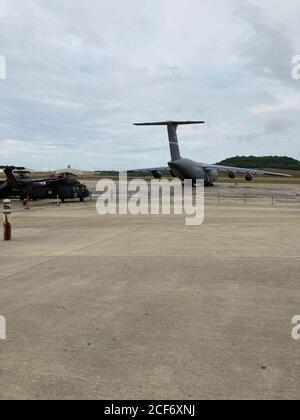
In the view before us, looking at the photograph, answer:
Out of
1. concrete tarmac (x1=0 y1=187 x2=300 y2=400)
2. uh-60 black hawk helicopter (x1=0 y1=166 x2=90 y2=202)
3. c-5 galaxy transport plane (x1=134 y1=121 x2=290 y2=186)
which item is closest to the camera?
concrete tarmac (x1=0 y1=187 x2=300 y2=400)

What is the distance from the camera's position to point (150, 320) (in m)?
6.64

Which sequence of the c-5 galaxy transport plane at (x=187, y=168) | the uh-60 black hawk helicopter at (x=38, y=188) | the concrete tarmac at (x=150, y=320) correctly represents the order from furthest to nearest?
1. the c-5 galaxy transport plane at (x=187, y=168)
2. the uh-60 black hawk helicopter at (x=38, y=188)
3. the concrete tarmac at (x=150, y=320)

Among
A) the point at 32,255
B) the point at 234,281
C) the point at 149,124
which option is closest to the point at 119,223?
the point at 32,255

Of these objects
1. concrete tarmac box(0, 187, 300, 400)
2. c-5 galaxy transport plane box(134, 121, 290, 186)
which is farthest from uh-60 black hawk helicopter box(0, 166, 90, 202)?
c-5 galaxy transport plane box(134, 121, 290, 186)

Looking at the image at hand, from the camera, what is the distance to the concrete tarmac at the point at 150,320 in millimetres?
4617

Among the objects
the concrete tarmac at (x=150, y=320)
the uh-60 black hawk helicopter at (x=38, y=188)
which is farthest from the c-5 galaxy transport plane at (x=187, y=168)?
the concrete tarmac at (x=150, y=320)

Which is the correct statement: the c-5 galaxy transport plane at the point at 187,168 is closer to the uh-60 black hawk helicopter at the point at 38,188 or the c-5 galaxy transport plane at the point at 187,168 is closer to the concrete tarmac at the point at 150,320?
the uh-60 black hawk helicopter at the point at 38,188

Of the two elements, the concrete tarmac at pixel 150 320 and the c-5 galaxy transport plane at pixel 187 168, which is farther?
the c-5 galaxy transport plane at pixel 187 168

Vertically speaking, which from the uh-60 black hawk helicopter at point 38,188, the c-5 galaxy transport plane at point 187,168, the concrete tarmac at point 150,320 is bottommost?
the concrete tarmac at point 150,320

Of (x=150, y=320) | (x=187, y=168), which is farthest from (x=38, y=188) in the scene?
(x=150, y=320)

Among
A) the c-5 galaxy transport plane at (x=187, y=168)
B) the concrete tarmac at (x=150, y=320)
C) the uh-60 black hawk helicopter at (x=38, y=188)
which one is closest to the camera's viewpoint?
the concrete tarmac at (x=150, y=320)

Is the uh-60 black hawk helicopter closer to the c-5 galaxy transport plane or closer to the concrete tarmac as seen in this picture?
the concrete tarmac

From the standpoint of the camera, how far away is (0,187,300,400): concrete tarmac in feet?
15.1

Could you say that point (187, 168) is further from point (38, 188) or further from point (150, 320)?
point (150, 320)
